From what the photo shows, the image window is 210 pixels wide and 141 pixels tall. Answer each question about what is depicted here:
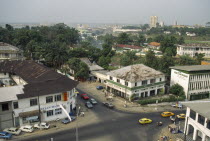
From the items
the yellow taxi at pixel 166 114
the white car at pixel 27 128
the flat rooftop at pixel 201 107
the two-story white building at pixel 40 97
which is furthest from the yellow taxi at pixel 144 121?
the white car at pixel 27 128

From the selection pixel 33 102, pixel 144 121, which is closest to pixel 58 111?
pixel 33 102

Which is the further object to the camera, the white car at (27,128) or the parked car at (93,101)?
the parked car at (93,101)

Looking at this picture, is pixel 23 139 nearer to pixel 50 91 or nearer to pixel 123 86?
pixel 50 91

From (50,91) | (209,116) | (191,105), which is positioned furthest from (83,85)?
(209,116)

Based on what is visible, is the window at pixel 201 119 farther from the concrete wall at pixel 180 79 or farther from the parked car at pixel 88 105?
the parked car at pixel 88 105

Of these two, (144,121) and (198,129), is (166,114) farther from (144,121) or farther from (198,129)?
(198,129)

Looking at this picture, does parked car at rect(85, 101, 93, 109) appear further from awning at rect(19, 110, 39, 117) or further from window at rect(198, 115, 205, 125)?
window at rect(198, 115, 205, 125)
